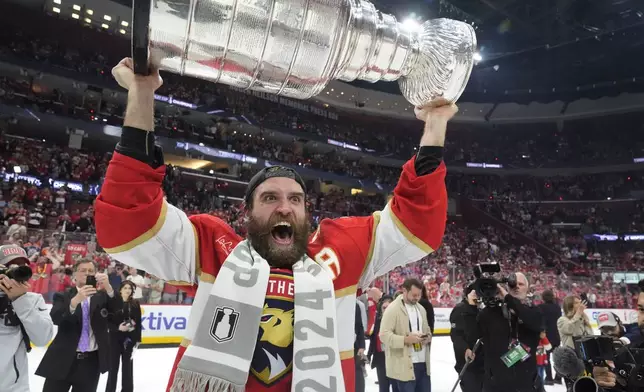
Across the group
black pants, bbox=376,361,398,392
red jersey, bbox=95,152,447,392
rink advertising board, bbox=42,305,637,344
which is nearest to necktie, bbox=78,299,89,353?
red jersey, bbox=95,152,447,392

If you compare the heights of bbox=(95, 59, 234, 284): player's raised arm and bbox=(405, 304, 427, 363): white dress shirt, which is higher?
bbox=(95, 59, 234, 284): player's raised arm

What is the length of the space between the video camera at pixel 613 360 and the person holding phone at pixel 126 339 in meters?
4.59

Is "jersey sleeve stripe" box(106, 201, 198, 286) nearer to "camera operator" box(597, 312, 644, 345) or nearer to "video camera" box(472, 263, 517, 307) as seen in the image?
"video camera" box(472, 263, 517, 307)

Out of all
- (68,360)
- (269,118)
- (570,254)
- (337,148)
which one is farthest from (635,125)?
(68,360)

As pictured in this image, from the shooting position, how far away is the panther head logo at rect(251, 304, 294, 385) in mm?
1299

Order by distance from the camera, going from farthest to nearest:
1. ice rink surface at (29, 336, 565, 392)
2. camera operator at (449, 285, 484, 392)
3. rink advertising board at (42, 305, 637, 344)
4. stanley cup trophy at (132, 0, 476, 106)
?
1. rink advertising board at (42, 305, 637, 344)
2. ice rink surface at (29, 336, 565, 392)
3. camera operator at (449, 285, 484, 392)
4. stanley cup trophy at (132, 0, 476, 106)

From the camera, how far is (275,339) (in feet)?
4.32

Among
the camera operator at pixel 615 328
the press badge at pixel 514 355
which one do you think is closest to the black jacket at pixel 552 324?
the press badge at pixel 514 355

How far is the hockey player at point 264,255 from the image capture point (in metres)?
1.19

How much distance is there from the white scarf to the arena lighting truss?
21515 mm

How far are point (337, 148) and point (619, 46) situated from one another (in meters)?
15.1

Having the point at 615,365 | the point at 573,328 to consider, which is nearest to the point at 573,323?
the point at 573,328

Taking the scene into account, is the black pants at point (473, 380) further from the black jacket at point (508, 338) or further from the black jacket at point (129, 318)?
the black jacket at point (129, 318)

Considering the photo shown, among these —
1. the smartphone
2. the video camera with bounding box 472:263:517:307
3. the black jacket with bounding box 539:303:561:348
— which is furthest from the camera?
the black jacket with bounding box 539:303:561:348
